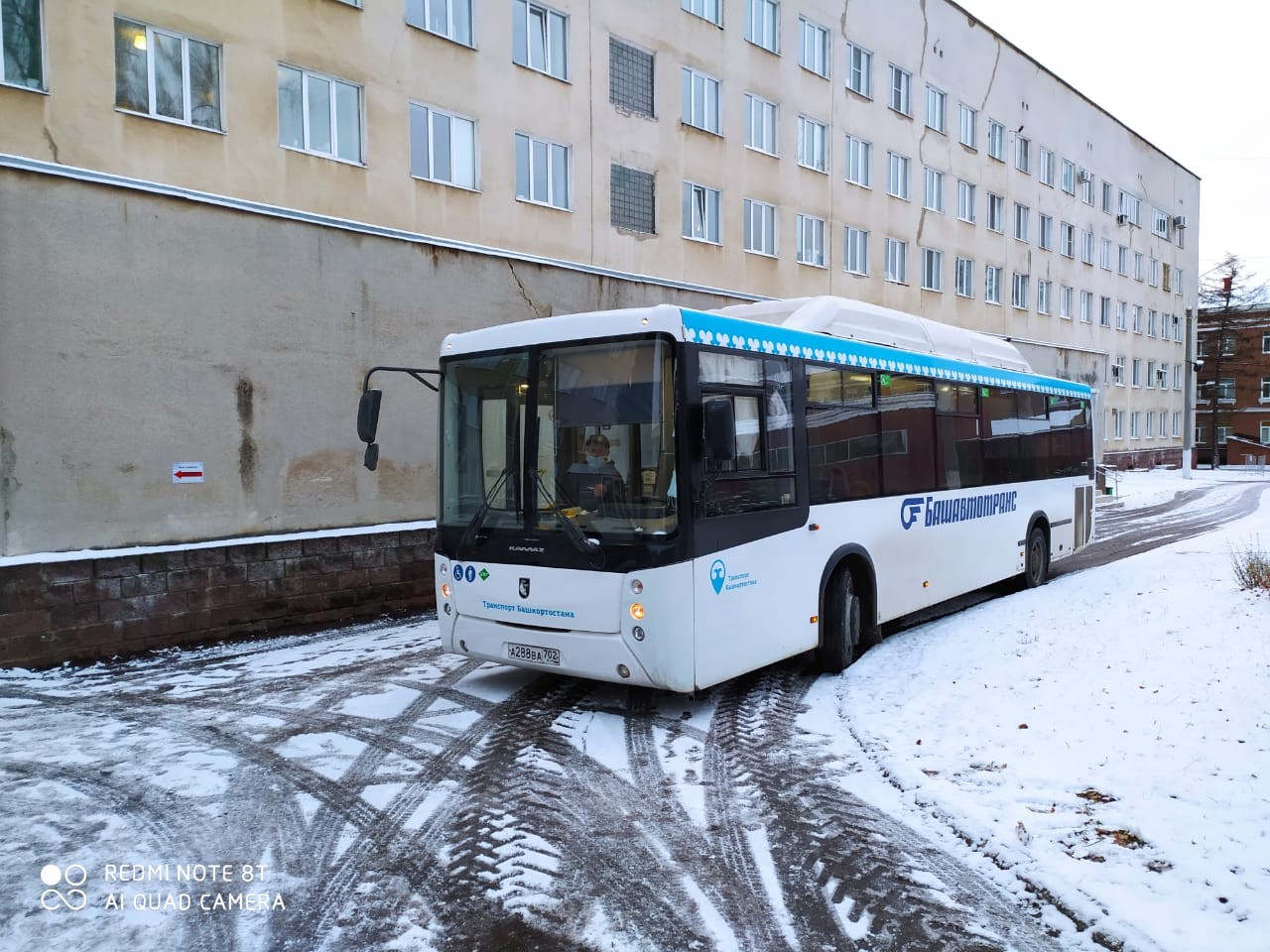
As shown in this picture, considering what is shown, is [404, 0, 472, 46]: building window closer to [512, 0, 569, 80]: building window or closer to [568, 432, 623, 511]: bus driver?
[512, 0, 569, 80]: building window

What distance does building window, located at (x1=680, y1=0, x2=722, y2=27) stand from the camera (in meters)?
19.3

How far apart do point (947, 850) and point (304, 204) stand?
11.3 meters

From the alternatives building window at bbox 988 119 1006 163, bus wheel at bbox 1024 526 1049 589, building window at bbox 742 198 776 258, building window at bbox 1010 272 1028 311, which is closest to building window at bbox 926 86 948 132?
building window at bbox 988 119 1006 163

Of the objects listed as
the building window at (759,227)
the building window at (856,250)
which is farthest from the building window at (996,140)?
the building window at (759,227)

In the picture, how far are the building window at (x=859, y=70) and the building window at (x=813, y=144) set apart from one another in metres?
1.94

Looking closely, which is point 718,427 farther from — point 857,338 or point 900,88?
point 900,88

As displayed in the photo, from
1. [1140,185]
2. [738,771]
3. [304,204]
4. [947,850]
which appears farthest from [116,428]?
[1140,185]

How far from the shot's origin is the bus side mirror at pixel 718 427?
655 cm

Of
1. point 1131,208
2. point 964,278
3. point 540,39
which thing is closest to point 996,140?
point 964,278

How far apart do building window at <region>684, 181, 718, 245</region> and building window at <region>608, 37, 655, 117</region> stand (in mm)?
1860

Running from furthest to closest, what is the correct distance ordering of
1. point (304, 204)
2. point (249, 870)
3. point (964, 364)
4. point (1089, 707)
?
1. point (304, 204)
2. point (964, 364)
3. point (1089, 707)
4. point (249, 870)

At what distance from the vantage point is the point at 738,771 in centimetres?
603

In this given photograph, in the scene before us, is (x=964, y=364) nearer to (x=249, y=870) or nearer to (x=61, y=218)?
(x=249, y=870)

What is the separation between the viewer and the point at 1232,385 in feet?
214
